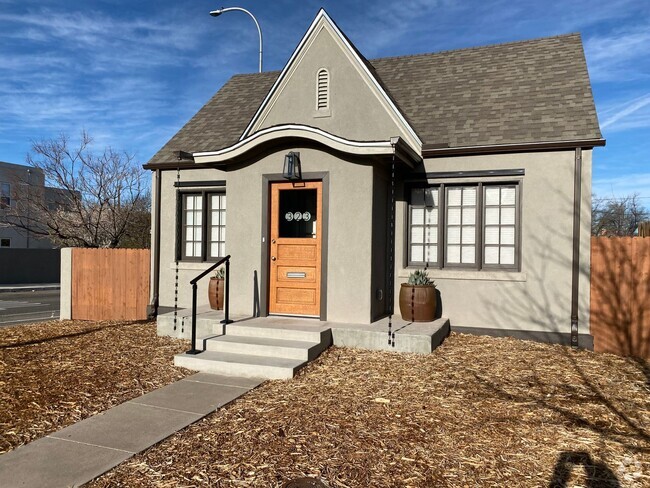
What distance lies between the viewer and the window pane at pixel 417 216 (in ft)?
31.9

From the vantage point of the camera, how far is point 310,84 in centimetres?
1038

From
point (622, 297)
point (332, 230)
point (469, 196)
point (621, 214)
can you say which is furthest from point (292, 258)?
point (621, 214)

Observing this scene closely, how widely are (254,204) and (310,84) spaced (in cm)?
330

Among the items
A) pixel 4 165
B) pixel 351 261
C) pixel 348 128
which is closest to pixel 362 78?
pixel 348 128

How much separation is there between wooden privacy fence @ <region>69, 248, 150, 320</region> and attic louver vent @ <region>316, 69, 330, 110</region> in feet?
18.5

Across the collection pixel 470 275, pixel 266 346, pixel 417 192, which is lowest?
pixel 266 346

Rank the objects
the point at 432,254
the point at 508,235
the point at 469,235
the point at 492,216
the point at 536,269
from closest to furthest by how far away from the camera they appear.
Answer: the point at 536,269
the point at 508,235
the point at 492,216
the point at 469,235
the point at 432,254

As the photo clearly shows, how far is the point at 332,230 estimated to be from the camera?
8.47 metres

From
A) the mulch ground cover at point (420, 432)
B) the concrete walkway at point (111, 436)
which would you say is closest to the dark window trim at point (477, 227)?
the mulch ground cover at point (420, 432)

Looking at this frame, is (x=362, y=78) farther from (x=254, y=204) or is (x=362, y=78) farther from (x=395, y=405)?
(x=395, y=405)

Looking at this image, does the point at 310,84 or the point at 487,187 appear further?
the point at 310,84

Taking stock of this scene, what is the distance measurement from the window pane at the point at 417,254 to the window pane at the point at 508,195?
6.12 ft

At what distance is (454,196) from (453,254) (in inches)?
46.8

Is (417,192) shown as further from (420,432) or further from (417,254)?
(420,432)
